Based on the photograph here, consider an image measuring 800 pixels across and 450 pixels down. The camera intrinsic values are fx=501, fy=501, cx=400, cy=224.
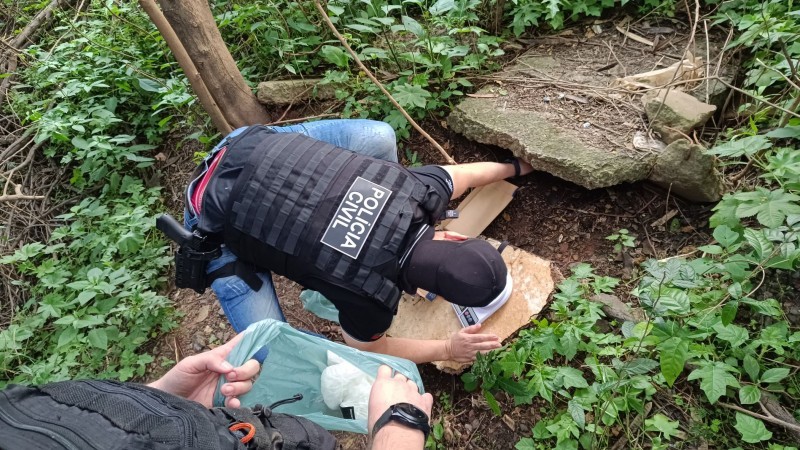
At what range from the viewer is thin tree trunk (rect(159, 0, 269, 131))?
280cm

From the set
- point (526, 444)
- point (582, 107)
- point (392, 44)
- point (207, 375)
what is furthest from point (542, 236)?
point (207, 375)

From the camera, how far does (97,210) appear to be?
11.2 feet

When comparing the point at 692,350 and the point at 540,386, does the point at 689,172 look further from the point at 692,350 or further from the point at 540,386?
the point at 540,386

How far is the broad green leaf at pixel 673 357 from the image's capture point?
1562mm

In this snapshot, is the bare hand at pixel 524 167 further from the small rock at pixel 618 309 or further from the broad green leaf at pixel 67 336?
the broad green leaf at pixel 67 336

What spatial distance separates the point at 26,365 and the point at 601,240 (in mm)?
3319

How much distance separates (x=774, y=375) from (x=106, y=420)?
191 centimetres

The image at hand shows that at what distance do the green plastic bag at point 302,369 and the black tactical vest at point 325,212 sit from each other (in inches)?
8.8

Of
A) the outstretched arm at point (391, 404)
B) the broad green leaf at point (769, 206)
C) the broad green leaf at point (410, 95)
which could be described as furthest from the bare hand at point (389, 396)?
the broad green leaf at point (410, 95)

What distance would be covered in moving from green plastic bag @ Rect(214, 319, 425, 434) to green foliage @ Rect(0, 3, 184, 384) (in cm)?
→ 143

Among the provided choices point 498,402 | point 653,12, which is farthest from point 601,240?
point 653,12

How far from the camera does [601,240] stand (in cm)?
239

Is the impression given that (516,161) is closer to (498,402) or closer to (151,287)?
(498,402)

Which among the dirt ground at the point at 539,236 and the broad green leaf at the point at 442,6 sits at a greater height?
the broad green leaf at the point at 442,6
